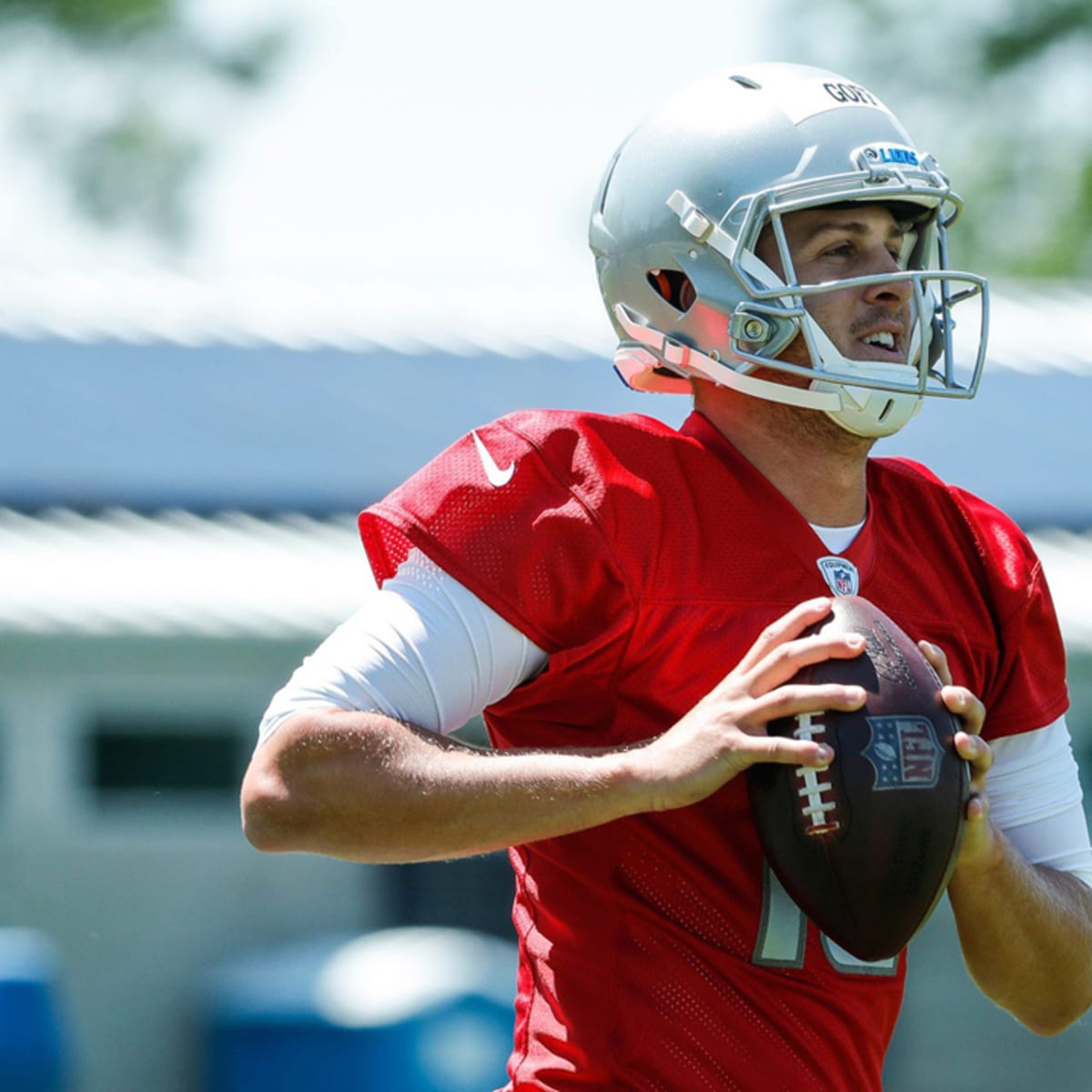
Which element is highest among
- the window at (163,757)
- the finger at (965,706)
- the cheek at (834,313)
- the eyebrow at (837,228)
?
the eyebrow at (837,228)

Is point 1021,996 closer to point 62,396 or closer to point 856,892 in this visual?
point 856,892

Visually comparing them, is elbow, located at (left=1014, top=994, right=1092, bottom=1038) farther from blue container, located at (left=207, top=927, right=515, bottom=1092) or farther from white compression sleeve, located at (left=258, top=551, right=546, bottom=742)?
blue container, located at (left=207, top=927, right=515, bottom=1092)

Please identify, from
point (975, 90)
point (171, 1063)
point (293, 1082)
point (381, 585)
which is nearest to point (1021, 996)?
point (381, 585)

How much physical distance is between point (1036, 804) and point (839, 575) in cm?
47

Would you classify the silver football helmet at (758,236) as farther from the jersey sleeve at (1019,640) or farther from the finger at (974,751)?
the finger at (974,751)

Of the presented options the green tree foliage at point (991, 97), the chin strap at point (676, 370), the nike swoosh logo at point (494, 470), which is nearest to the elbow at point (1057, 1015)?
the chin strap at point (676, 370)

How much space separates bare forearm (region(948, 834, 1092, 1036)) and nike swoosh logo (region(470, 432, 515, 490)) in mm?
759

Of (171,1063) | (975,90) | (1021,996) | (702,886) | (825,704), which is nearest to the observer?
(825,704)

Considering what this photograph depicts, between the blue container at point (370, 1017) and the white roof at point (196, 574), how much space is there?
4.67 feet

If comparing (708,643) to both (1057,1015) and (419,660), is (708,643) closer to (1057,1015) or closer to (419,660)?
(419,660)

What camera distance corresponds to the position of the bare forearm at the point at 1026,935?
109 inches

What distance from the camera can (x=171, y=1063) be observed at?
28.6 feet

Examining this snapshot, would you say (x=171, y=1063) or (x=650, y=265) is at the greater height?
(x=650, y=265)

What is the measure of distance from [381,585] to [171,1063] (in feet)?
21.1
